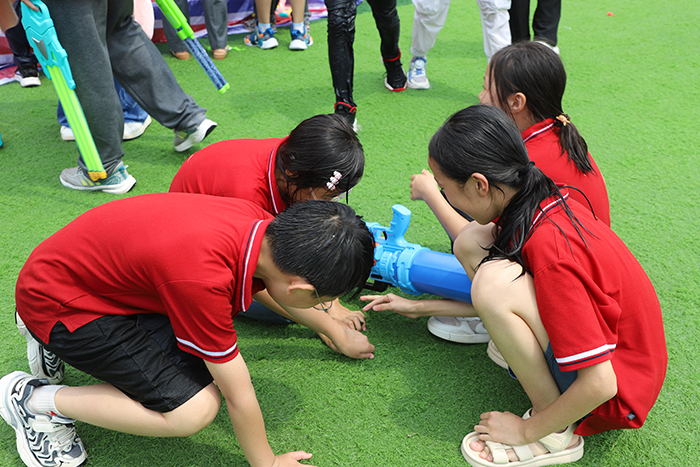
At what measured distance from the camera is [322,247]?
1.04m

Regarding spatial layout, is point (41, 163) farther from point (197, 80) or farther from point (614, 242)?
point (614, 242)

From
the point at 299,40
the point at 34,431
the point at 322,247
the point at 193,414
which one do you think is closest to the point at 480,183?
the point at 322,247

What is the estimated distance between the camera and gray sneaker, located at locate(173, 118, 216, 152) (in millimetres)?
2422

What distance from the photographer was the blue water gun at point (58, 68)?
5.93 ft

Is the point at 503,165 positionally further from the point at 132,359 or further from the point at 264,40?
the point at 264,40

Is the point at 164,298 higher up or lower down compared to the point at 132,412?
higher up

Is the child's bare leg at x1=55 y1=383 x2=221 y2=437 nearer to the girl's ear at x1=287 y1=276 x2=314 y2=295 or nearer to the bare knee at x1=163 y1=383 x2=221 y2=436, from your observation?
the bare knee at x1=163 y1=383 x2=221 y2=436

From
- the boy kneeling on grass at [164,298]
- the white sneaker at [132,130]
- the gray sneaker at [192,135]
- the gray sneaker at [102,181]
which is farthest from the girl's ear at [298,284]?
the white sneaker at [132,130]

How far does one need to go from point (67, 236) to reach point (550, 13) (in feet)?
10.3

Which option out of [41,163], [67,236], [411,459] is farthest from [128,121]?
[411,459]

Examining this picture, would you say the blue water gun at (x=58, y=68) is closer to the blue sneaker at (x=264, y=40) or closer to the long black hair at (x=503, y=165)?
the long black hair at (x=503, y=165)

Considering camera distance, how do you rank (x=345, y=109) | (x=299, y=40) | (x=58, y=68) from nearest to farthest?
(x=58, y=68)
(x=345, y=109)
(x=299, y=40)

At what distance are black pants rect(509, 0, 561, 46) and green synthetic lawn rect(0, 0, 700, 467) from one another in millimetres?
254

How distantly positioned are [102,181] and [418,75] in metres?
1.81
